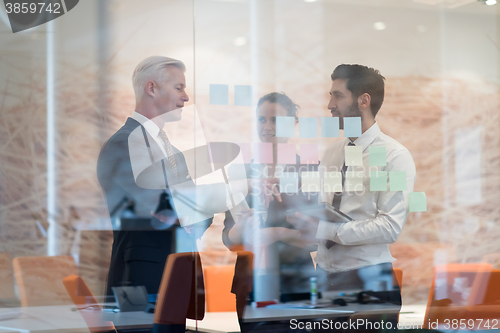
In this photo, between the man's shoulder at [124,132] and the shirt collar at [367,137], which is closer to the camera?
the man's shoulder at [124,132]

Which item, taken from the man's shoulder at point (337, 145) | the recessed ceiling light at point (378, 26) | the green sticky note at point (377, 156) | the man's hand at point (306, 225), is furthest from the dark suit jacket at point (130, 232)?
the recessed ceiling light at point (378, 26)

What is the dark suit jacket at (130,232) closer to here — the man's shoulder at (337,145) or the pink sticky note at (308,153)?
the pink sticky note at (308,153)

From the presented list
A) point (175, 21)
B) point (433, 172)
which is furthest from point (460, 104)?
point (175, 21)

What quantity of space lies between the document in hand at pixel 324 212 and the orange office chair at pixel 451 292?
592mm

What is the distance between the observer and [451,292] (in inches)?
98.8

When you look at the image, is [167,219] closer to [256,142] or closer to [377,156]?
[256,142]

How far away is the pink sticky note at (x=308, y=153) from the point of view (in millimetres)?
2373

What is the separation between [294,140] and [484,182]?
107 cm

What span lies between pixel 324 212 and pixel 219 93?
793 mm

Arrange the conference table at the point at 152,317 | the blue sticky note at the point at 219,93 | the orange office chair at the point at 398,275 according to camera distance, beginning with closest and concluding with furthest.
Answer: the conference table at the point at 152,317, the blue sticky note at the point at 219,93, the orange office chair at the point at 398,275

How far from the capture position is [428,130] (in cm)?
249

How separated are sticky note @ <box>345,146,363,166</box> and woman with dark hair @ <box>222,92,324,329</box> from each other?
0.17m

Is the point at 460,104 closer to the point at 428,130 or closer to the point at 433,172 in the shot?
the point at 428,130

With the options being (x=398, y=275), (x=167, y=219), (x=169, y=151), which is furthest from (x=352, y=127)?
(x=167, y=219)
